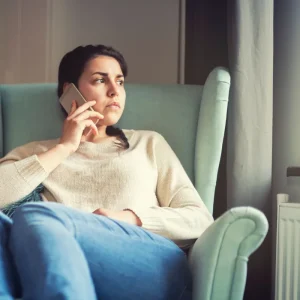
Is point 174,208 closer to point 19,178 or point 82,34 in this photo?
point 19,178

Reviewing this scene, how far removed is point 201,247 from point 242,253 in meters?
0.10

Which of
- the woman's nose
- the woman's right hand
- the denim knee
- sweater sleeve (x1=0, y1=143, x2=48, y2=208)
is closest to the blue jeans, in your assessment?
the denim knee

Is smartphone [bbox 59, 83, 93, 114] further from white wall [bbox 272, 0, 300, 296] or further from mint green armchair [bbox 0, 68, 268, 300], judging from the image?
white wall [bbox 272, 0, 300, 296]

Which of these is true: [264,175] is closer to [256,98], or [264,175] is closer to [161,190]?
[256,98]

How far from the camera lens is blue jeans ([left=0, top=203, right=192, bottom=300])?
722 millimetres

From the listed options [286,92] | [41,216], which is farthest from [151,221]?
[286,92]

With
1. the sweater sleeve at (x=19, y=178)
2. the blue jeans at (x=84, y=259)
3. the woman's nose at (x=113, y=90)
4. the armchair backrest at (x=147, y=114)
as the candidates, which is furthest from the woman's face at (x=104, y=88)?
the blue jeans at (x=84, y=259)

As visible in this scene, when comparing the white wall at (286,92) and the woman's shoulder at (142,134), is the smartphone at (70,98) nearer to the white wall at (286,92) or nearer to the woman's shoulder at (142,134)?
the woman's shoulder at (142,134)

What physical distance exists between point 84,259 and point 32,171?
481mm

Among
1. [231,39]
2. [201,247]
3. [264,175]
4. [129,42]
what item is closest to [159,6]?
[129,42]

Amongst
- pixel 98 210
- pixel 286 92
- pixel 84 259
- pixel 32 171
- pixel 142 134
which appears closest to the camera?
pixel 84 259

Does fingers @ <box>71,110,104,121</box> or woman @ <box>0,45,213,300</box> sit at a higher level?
fingers @ <box>71,110,104,121</box>

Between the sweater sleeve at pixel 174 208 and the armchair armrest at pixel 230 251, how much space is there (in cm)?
20

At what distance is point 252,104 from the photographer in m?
1.44
